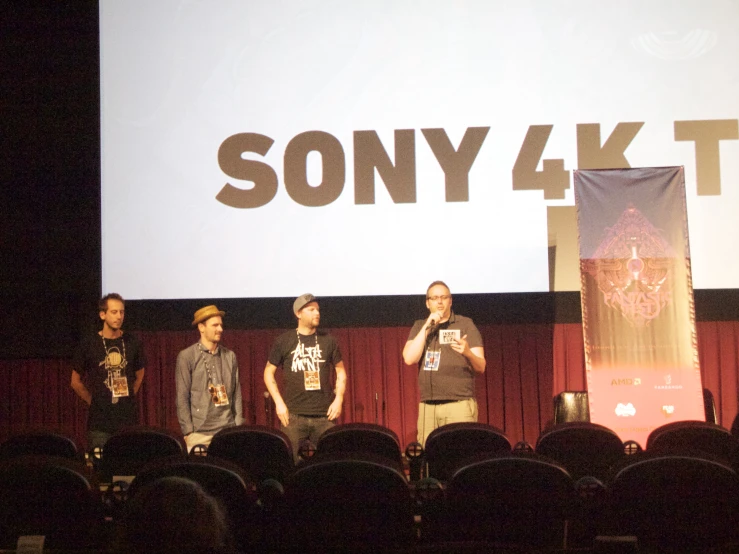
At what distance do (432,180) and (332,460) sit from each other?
174 inches

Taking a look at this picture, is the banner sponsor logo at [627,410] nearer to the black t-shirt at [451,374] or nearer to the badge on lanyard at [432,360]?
the black t-shirt at [451,374]

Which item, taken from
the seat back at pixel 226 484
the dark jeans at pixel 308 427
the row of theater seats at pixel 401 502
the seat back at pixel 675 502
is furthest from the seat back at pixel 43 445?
the seat back at pixel 675 502

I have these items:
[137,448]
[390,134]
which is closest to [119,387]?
[137,448]

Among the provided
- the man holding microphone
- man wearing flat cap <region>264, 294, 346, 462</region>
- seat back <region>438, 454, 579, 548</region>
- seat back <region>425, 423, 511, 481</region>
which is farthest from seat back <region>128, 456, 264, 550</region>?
the man holding microphone

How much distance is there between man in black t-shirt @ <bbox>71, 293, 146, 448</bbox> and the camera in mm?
5715

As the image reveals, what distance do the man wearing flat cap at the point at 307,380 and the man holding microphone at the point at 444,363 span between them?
1.96ft

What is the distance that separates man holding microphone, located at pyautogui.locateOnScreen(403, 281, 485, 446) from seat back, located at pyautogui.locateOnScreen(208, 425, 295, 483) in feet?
6.41

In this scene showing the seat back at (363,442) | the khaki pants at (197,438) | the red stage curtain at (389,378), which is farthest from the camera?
the red stage curtain at (389,378)

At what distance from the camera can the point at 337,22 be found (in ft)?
23.1

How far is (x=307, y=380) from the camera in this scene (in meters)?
5.82

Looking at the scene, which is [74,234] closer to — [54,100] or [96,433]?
[54,100]

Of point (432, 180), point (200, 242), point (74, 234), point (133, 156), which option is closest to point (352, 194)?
point (432, 180)

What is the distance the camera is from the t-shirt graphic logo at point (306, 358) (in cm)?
585

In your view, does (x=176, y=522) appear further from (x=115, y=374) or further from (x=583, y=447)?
(x=115, y=374)
